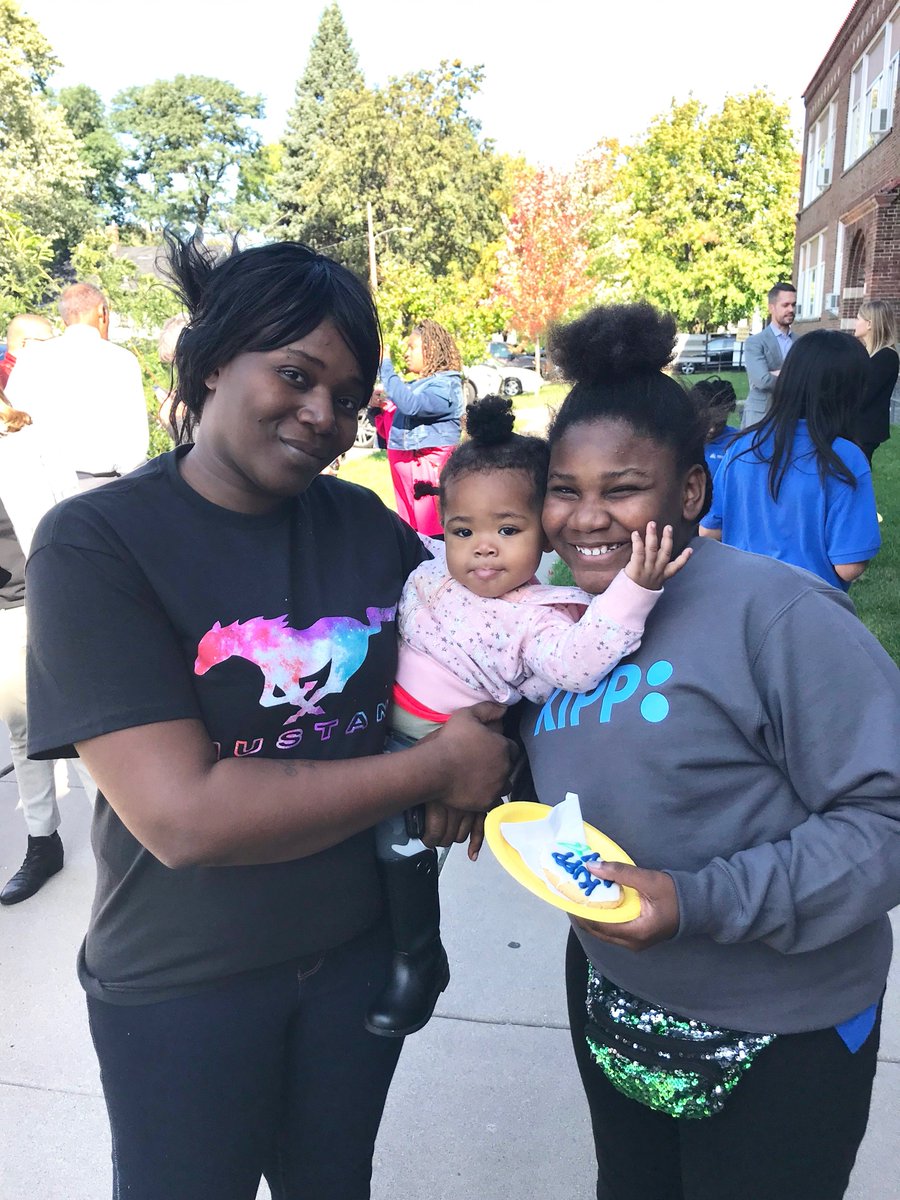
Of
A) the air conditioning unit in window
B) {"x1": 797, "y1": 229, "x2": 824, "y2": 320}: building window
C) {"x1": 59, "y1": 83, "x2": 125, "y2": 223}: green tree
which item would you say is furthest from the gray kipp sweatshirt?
{"x1": 59, "y1": 83, "x2": 125, "y2": 223}: green tree

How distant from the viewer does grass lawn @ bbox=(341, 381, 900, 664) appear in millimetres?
6152

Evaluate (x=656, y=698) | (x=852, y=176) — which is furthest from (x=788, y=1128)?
(x=852, y=176)

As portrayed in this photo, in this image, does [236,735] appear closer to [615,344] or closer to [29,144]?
[615,344]

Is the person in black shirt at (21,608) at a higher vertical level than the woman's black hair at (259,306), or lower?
lower

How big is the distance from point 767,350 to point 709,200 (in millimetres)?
27832

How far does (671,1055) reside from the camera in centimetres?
147

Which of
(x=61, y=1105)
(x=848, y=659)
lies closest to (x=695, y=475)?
(x=848, y=659)

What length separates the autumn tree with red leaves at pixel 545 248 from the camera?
2886 centimetres

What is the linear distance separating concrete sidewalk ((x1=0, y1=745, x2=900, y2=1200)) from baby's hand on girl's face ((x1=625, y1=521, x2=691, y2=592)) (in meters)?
1.92

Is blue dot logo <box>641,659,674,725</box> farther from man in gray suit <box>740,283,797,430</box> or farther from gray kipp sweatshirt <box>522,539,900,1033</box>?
man in gray suit <box>740,283,797,430</box>

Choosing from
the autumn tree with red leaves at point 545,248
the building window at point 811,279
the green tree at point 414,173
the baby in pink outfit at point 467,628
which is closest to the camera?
the baby in pink outfit at point 467,628

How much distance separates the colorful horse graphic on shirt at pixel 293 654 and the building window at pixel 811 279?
28.3 m

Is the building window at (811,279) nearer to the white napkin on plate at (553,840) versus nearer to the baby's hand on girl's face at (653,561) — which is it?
the baby's hand on girl's face at (653,561)

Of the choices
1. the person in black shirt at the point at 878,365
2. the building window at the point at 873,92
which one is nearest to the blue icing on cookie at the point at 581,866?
the person in black shirt at the point at 878,365
